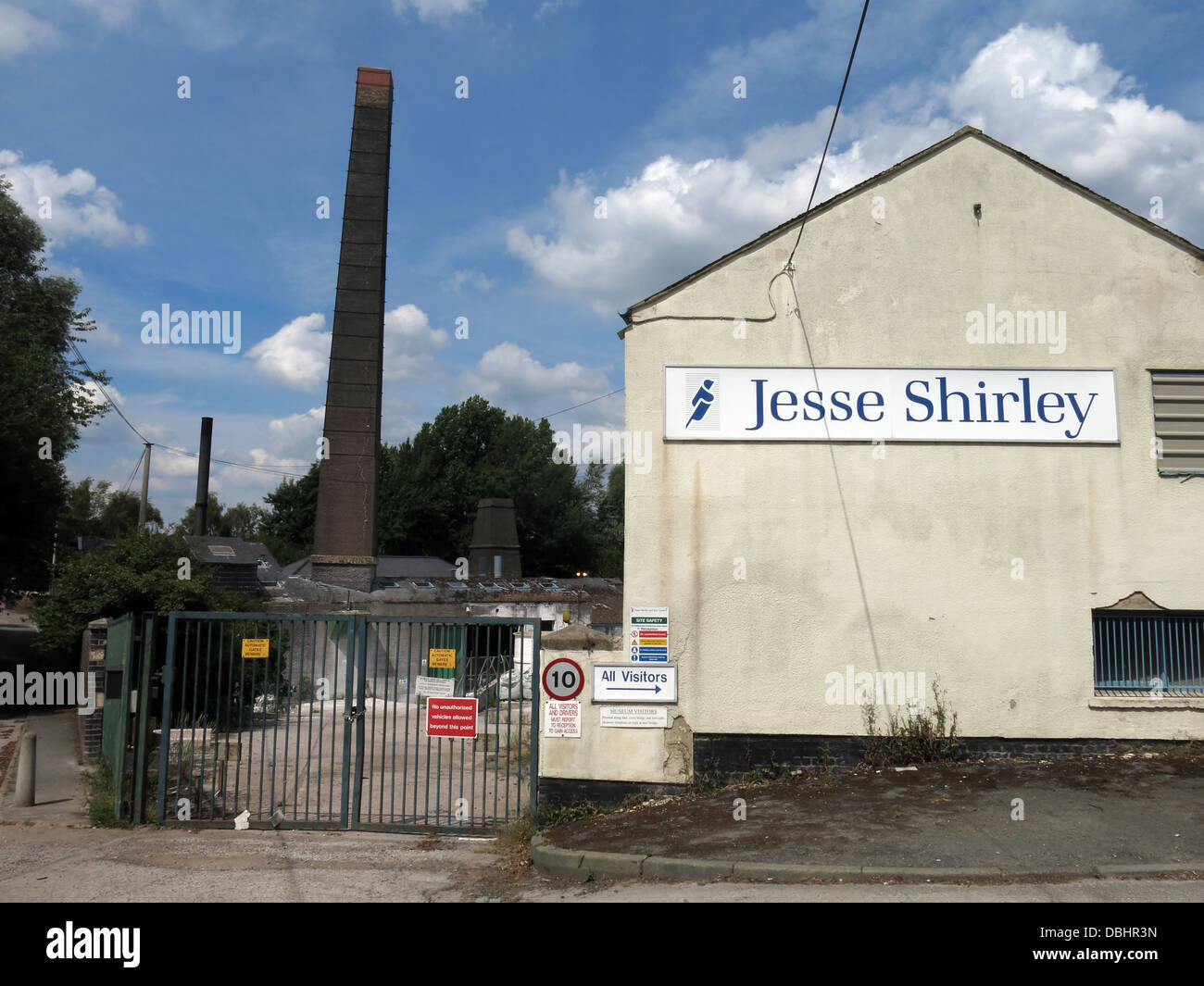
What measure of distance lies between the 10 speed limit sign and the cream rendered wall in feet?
2.14

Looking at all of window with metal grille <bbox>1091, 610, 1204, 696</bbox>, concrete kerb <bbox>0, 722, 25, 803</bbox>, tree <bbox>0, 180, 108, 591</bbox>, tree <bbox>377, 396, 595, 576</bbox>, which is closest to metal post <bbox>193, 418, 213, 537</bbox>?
tree <bbox>0, 180, 108, 591</bbox>

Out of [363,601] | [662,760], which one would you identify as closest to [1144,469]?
[662,760]

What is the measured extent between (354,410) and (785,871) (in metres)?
24.6

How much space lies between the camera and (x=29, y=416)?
70.6 ft

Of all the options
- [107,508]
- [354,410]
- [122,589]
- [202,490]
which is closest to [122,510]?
[107,508]

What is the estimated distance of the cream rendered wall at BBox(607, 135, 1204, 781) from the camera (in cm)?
931

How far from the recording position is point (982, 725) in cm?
→ 928

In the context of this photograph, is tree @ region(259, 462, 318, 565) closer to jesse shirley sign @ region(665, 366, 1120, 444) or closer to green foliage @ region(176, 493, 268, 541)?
green foliage @ region(176, 493, 268, 541)

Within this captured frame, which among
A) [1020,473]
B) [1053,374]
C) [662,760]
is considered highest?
[1053,374]

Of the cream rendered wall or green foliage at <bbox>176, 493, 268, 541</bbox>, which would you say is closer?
the cream rendered wall
